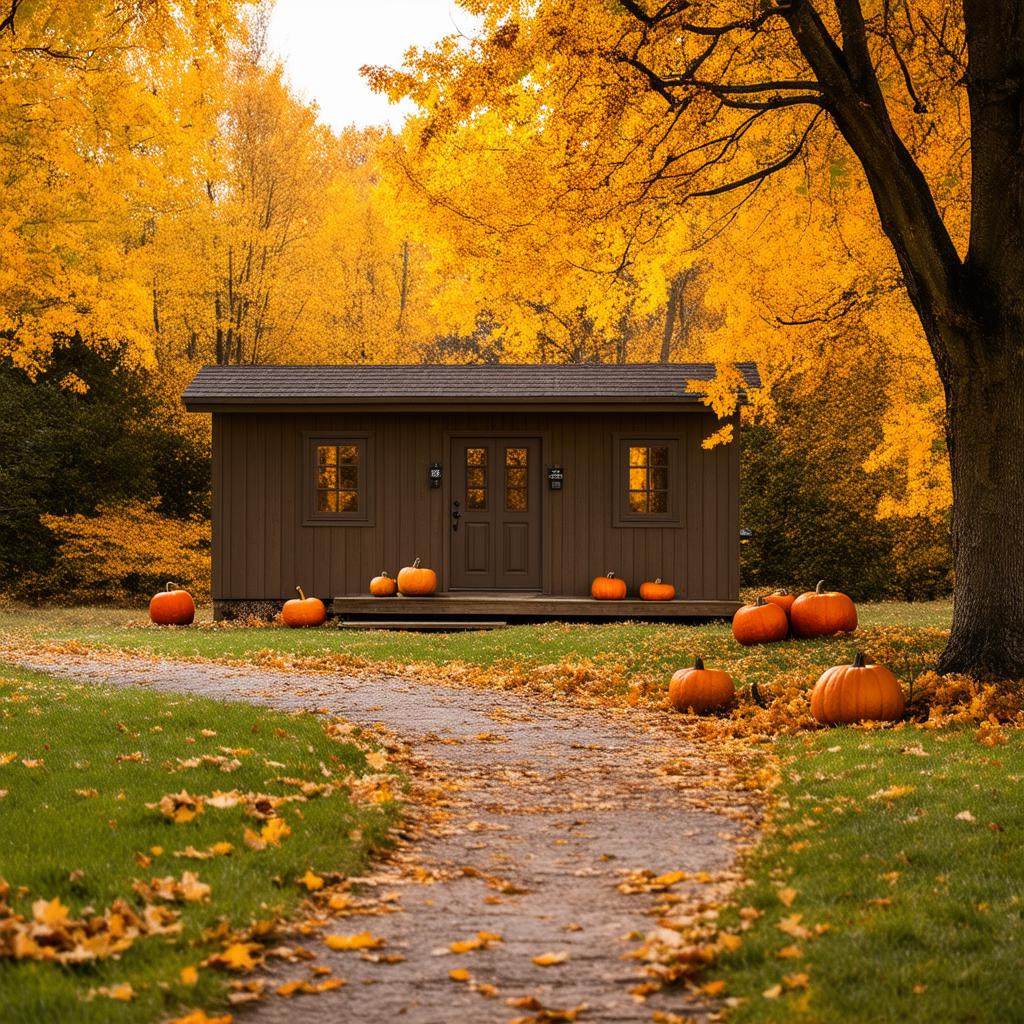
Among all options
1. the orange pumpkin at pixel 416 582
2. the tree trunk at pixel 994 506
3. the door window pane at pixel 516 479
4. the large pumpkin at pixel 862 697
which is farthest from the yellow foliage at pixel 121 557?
the large pumpkin at pixel 862 697

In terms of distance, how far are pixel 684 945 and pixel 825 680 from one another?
466 cm

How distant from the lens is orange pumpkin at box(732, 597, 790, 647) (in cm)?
1251

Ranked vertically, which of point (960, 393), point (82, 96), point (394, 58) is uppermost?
point (82, 96)

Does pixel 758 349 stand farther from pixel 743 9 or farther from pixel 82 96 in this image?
Result: pixel 82 96

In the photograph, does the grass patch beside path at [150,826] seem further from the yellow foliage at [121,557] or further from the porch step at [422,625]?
the yellow foliage at [121,557]

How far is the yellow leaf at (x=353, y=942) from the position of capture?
4.18 meters

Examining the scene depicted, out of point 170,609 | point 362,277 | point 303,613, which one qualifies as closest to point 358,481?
point 303,613

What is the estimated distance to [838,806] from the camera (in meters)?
5.97

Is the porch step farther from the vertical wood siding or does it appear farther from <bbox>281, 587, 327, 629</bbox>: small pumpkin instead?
the vertical wood siding

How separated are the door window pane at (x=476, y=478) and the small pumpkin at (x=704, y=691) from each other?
365 inches

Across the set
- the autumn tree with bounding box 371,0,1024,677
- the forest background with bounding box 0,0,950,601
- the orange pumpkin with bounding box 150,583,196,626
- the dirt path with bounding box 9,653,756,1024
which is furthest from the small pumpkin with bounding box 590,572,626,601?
the dirt path with bounding box 9,653,756,1024

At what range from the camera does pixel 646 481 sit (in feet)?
60.6

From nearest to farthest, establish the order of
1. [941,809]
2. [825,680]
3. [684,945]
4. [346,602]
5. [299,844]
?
[684,945], [299,844], [941,809], [825,680], [346,602]

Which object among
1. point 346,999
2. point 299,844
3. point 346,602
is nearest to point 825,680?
point 299,844
